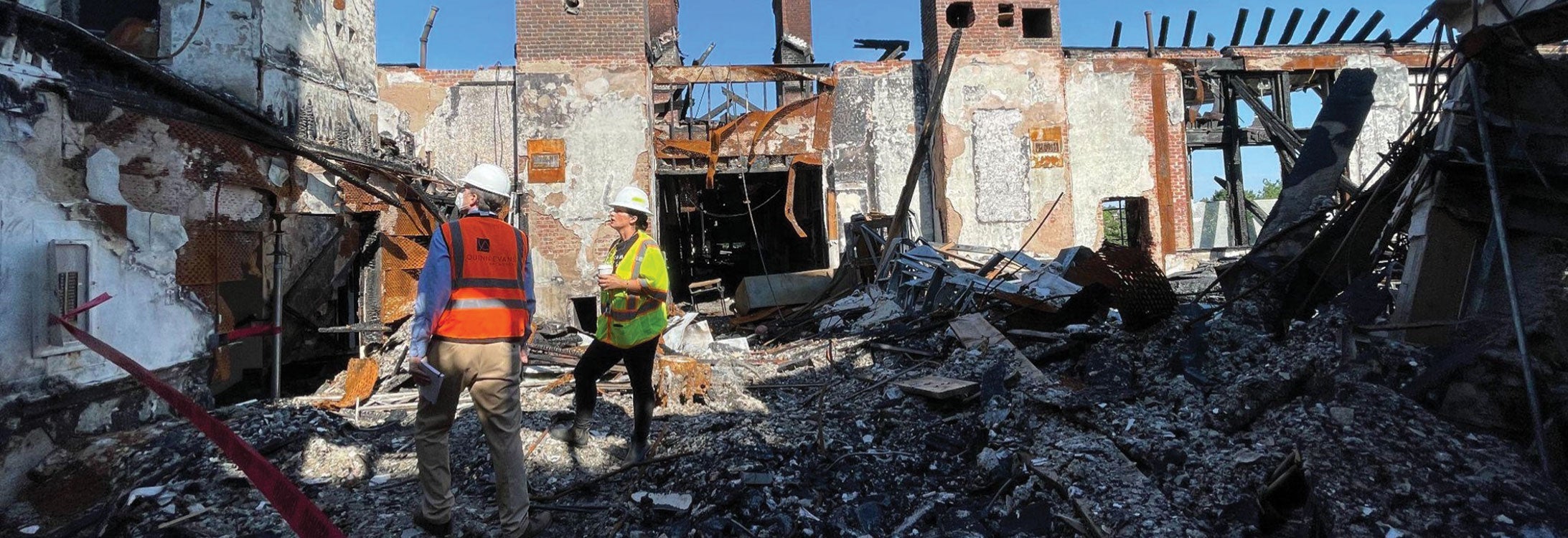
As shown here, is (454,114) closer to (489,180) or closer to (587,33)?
(587,33)

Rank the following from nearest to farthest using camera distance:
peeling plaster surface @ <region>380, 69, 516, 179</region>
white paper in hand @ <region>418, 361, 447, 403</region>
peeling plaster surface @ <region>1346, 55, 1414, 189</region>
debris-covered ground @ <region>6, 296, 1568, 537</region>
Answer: debris-covered ground @ <region>6, 296, 1568, 537</region> < white paper in hand @ <region>418, 361, 447, 403</region> < peeling plaster surface @ <region>380, 69, 516, 179</region> < peeling plaster surface @ <region>1346, 55, 1414, 189</region>

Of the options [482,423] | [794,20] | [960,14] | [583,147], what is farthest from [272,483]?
[794,20]

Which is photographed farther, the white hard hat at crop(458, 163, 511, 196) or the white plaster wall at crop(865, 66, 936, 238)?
the white plaster wall at crop(865, 66, 936, 238)

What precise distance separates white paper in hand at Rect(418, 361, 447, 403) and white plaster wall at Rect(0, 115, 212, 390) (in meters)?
2.94

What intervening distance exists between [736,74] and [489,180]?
8860mm

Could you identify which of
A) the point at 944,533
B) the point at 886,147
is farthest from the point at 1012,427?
the point at 886,147

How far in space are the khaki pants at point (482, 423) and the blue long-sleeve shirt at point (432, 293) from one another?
0.09 meters

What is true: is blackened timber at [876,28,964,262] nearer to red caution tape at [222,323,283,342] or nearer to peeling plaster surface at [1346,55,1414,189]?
red caution tape at [222,323,283,342]

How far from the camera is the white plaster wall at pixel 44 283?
4000 mm

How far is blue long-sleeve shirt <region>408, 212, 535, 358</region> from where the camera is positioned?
3016 mm

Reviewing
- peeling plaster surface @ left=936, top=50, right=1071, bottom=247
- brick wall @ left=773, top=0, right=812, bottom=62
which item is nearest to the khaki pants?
peeling plaster surface @ left=936, top=50, right=1071, bottom=247

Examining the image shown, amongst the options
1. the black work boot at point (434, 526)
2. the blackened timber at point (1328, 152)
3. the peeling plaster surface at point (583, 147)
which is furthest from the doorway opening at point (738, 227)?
the black work boot at point (434, 526)

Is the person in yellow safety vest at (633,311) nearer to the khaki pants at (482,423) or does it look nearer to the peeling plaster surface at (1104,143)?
the khaki pants at (482,423)

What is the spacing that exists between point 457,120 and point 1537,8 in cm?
1167
